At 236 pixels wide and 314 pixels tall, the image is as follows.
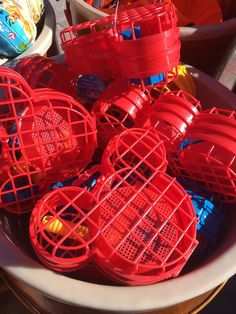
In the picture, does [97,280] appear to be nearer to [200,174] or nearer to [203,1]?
[200,174]

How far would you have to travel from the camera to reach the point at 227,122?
0.61m

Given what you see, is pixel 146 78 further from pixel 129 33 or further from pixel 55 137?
pixel 55 137

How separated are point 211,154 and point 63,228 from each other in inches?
10.6

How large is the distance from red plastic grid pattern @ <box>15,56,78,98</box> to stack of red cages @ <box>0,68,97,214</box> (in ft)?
0.21

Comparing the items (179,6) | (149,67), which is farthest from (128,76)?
(179,6)

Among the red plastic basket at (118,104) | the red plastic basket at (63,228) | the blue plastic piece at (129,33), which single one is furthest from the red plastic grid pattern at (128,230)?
the blue plastic piece at (129,33)

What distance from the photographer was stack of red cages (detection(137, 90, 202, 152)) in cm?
63

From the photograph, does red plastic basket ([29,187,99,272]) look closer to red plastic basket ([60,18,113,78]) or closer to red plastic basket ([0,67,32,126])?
red plastic basket ([0,67,32,126])

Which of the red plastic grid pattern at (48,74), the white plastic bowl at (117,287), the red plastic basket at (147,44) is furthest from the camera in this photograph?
the red plastic grid pattern at (48,74)

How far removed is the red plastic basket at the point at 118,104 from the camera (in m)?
0.65

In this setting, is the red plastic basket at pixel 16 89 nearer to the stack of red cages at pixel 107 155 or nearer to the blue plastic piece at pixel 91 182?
the stack of red cages at pixel 107 155

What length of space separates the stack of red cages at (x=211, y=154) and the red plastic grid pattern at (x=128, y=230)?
2.9 inches

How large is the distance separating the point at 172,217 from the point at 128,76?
Answer: 0.24 m

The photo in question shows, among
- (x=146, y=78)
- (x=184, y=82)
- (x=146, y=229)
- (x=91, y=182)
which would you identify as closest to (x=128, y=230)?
(x=146, y=229)
